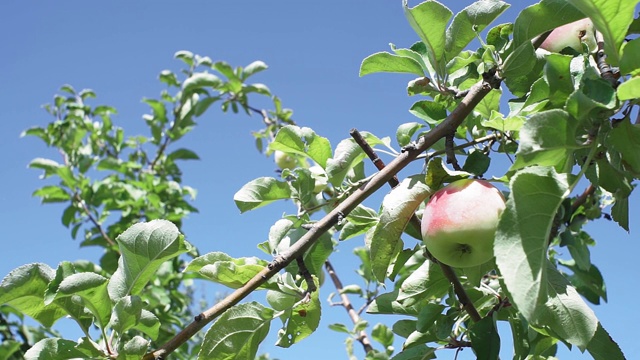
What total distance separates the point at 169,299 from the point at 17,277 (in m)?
2.50

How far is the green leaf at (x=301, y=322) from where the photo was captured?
1143mm

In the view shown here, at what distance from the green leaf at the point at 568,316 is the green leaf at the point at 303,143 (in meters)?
0.57

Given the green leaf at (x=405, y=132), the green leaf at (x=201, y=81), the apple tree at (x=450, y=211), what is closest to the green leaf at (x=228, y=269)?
the apple tree at (x=450, y=211)

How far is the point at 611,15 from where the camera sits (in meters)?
0.87

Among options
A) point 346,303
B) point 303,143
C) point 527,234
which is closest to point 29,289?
point 303,143

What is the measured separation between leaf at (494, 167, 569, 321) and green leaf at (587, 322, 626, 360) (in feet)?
1.17

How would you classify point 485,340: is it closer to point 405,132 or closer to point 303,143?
point 405,132

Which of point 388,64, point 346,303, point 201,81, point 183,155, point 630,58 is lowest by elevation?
point 346,303

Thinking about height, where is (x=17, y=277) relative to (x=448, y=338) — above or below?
above

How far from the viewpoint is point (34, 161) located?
12.0 feet

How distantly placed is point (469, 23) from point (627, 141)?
0.36 meters

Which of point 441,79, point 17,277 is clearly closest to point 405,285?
point 441,79

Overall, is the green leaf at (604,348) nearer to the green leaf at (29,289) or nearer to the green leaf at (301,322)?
the green leaf at (301,322)

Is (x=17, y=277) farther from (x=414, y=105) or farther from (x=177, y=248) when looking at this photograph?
(x=414, y=105)
